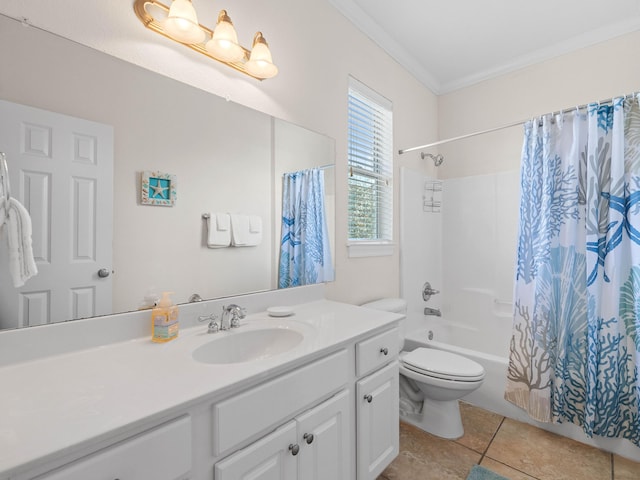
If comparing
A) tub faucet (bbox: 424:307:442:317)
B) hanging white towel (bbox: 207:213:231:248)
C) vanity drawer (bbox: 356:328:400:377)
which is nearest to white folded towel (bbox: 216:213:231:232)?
hanging white towel (bbox: 207:213:231:248)

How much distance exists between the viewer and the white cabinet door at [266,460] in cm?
78

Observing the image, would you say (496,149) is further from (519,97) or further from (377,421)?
(377,421)

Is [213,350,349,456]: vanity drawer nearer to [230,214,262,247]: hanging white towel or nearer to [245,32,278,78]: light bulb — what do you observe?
[230,214,262,247]: hanging white towel

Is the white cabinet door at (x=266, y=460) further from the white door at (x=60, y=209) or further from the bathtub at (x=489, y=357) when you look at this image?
the bathtub at (x=489, y=357)

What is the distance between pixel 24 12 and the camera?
929 mm

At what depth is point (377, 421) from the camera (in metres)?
1.31

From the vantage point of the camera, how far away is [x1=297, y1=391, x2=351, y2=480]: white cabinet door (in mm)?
970

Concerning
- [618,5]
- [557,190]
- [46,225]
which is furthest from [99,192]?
[618,5]

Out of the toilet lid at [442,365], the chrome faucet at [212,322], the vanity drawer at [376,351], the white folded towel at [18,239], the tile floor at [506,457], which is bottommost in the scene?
the tile floor at [506,457]

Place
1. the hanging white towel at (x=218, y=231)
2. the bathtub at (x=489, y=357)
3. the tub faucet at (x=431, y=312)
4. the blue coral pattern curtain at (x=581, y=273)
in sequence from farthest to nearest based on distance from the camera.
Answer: the tub faucet at (x=431, y=312)
the bathtub at (x=489, y=357)
the blue coral pattern curtain at (x=581, y=273)
the hanging white towel at (x=218, y=231)

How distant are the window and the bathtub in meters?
0.75

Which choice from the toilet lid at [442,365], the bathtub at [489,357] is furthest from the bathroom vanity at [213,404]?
the bathtub at [489,357]

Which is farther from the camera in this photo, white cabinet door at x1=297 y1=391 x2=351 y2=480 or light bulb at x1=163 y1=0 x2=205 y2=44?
light bulb at x1=163 y1=0 x2=205 y2=44

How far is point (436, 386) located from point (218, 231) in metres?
1.43
